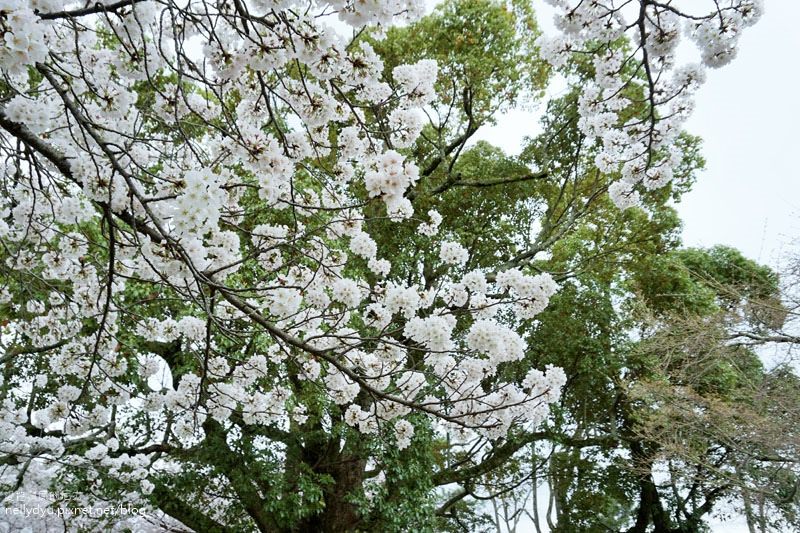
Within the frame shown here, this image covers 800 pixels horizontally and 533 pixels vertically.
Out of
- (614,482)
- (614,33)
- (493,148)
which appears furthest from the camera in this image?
(614,482)

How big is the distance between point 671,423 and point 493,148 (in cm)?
454

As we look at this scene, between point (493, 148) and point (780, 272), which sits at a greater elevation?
point (493, 148)

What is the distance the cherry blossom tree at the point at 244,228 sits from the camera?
71.0 inches

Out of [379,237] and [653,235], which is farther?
[653,235]

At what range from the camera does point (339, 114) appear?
2.45 meters

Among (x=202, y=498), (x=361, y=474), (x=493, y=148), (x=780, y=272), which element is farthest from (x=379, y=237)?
(x=780, y=272)

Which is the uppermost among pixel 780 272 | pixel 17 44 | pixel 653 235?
pixel 653 235

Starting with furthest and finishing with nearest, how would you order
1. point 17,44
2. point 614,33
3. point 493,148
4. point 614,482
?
point 614,482 → point 493,148 → point 614,33 → point 17,44

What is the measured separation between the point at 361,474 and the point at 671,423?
166 inches

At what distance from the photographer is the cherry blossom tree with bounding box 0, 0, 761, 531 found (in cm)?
180

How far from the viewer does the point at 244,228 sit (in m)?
3.10

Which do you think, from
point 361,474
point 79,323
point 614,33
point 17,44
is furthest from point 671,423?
point 17,44

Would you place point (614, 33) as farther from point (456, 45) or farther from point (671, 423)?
point (671, 423)

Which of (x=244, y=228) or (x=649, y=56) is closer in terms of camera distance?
(x=649, y=56)
